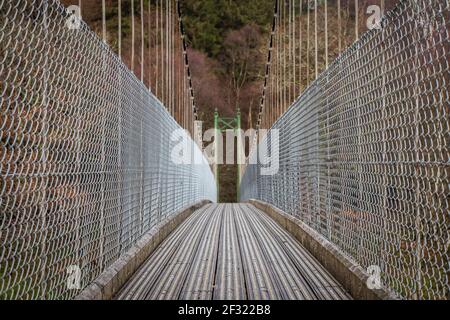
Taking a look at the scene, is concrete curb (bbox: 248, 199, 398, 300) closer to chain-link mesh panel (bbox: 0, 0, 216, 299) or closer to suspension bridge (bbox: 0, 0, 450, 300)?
suspension bridge (bbox: 0, 0, 450, 300)

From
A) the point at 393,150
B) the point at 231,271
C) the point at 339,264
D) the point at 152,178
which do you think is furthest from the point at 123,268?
the point at 152,178

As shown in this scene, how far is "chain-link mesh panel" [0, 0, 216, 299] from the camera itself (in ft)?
5.23

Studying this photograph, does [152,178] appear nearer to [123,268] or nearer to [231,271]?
[231,271]

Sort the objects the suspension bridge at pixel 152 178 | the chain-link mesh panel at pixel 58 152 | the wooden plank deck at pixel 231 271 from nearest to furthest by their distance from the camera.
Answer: the chain-link mesh panel at pixel 58 152 → the suspension bridge at pixel 152 178 → the wooden plank deck at pixel 231 271

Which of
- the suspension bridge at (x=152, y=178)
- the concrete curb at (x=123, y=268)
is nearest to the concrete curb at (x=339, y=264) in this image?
the suspension bridge at (x=152, y=178)

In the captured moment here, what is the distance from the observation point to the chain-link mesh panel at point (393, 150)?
1.78 meters

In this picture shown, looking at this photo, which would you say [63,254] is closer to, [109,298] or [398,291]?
[109,298]

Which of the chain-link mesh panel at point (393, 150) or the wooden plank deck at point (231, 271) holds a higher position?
the chain-link mesh panel at point (393, 150)

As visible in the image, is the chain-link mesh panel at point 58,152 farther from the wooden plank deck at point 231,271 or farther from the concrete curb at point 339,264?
the concrete curb at point 339,264

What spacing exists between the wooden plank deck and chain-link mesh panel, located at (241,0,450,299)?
0.86 feet

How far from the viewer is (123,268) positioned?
2.98 meters

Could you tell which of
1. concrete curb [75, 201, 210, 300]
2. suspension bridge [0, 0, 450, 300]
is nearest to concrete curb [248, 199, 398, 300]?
suspension bridge [0, 0, 450, 300]

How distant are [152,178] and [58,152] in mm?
2840
